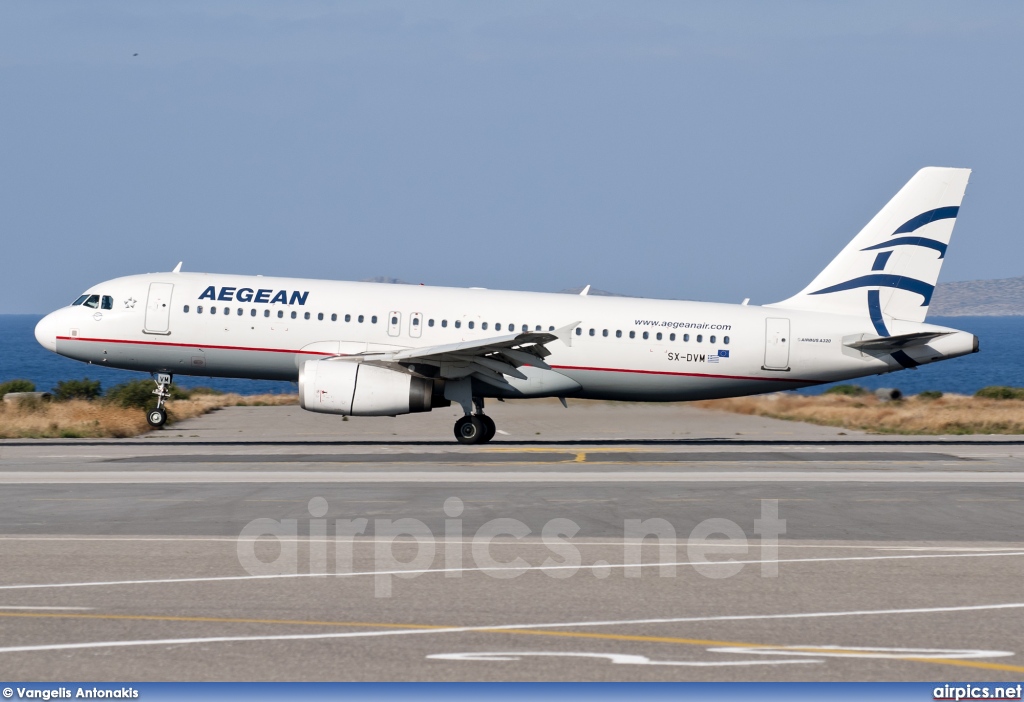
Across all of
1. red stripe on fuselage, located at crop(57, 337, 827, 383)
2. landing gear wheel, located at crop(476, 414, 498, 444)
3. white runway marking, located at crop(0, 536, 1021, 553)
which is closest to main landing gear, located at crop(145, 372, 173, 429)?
red stripe on fuselage, located at crop(57, 337, 827, 383)

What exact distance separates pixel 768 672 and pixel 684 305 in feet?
78.7

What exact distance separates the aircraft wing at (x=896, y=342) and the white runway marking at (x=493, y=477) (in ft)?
24.8

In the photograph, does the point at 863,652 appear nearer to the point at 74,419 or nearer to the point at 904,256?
the point at 904,256

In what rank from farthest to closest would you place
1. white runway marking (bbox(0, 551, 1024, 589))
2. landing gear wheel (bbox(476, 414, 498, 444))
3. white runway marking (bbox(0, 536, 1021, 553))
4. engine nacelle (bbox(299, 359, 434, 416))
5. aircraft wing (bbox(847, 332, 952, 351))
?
aircraft wing (bbox(847, 332, 952, 351)) → landing gear wheel (bbox(476, 414, 498, 444)) → engine nacelle (bbox(299, 359, 434, 416)) → white runway marking (bbox(0, 536, 1021, 553)) → white runway marking (bbox(0, 551, 1024, 589))

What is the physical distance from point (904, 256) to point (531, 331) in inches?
427

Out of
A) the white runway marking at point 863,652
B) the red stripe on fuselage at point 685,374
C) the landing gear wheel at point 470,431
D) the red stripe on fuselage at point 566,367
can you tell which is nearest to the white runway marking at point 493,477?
the landing gear wheel at point 470,431

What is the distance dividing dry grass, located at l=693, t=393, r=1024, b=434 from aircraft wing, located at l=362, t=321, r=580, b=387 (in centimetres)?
1423

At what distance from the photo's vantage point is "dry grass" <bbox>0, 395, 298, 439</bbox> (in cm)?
3400

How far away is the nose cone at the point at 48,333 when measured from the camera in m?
31.7

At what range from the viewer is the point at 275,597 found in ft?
37.3

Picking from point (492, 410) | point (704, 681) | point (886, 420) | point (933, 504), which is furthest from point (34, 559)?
point (886, 420)

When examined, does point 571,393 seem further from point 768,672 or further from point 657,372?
point 768,672

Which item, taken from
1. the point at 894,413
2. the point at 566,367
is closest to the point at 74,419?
the point at 566,367

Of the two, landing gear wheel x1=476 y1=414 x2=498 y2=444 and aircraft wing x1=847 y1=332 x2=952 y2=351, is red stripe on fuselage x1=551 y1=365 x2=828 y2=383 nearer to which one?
aircraft wing x1=847 y1=332 x2=952 y2=351
